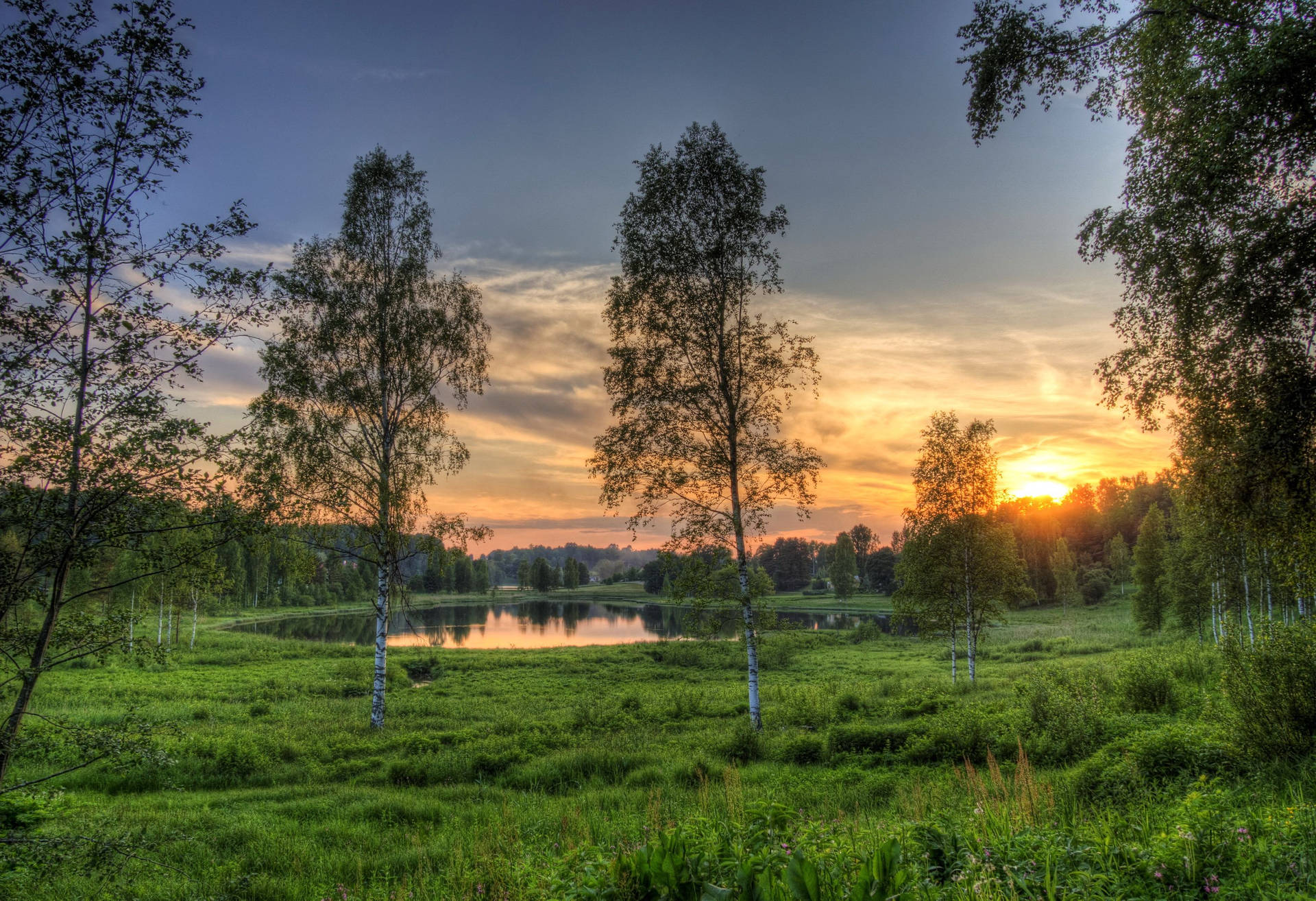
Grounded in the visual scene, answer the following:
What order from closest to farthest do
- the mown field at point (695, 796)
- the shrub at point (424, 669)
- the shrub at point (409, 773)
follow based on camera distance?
the mown field at point (695, 796)
the shrub at point (409, 773)
the shrub at point (424, 669)

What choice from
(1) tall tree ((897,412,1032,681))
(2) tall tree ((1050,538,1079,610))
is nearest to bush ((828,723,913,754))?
(1) tall tree ((897,412,1032,681))

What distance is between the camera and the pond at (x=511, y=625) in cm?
5341

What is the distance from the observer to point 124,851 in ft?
14.8

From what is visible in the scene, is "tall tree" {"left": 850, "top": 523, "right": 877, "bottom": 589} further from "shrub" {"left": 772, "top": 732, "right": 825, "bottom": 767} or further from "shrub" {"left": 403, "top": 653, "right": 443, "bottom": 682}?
"shrub" {"left": 772, "top": 732, "right": 825, "bottom": 767}

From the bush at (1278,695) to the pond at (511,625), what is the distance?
3279cm

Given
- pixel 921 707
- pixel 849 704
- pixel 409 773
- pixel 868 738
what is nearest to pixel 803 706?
pixel 849 704

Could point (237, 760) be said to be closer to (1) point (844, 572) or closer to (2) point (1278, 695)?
(2) point (1278, 695)

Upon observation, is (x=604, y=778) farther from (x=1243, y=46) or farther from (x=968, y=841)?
(x=1243, y=46)

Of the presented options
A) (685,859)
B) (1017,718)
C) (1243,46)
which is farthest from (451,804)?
(1243,46)

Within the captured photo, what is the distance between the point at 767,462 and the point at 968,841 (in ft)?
33.0

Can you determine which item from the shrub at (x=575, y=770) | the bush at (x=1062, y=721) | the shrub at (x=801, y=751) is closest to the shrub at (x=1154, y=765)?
the bush at (x=1062, y=721)

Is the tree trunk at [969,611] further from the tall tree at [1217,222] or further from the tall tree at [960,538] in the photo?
the tall tree at [1217,222]

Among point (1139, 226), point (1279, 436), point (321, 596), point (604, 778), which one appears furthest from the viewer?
point (321, 596)

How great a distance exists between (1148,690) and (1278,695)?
6611 millimetres
